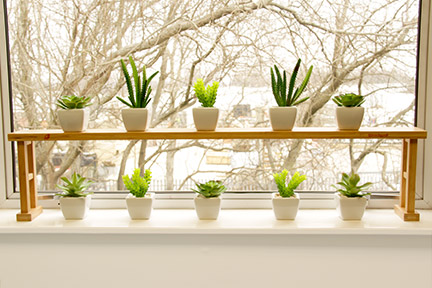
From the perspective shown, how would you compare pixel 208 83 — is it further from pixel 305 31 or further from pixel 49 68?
pixel 49 68

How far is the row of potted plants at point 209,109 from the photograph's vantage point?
1.38 meters

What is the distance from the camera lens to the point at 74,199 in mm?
1444

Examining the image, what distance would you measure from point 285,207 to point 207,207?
241mm

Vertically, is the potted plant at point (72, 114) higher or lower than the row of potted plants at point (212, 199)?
higher

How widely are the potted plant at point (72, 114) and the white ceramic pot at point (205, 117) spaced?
0.34 m

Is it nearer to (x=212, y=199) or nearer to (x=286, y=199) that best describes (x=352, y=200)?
(x=286, y=199)

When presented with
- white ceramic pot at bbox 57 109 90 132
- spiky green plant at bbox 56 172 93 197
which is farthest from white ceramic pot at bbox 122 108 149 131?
spiky green plant at bbox 56 172 93 197

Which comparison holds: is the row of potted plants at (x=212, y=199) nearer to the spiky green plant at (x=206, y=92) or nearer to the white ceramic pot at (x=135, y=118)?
the white ceramic pot at (x=135, y=118)

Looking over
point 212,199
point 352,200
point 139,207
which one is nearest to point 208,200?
point 212,199

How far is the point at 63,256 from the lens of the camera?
1.43m

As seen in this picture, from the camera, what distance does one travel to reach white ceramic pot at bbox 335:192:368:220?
1426 mm

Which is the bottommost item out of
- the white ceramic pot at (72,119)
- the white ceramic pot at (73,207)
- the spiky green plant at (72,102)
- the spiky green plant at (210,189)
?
the white ceramic pot at (73,207)

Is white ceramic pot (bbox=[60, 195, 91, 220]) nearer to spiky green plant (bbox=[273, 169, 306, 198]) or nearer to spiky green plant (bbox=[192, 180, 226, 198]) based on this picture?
spiky green plant (bbox=[192, 180, 226, 198])

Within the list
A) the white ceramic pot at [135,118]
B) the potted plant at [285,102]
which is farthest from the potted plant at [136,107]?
the potted plant at [285,102]
